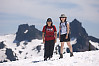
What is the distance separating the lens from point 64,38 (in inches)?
375

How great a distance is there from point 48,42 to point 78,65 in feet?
10.4

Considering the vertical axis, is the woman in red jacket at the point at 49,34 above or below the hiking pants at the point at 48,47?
above

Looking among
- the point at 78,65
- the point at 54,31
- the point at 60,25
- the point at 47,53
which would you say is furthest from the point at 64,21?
the point at 78,65

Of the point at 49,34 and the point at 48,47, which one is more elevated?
the point at 49,34

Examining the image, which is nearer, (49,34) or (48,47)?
(49,34)

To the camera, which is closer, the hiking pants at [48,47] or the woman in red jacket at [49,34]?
the woman in red jacket at [49,34]

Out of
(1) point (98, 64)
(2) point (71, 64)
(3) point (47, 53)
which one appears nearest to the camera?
(1) point (98, 64)

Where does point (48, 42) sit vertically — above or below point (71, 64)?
above

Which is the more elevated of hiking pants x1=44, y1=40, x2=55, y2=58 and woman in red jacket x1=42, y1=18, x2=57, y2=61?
woman in red jacket x1=42, y1=18, x2=57, y2=61

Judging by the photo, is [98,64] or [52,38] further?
[52,38]

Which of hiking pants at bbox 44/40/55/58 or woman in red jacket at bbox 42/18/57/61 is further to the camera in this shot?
hiking pants at bbox 44/40/55/58

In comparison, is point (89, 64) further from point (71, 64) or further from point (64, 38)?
point (64, 38)

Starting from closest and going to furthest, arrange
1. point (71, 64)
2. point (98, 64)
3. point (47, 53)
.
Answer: point (98, 64) → point (71, 64) → point (47, 53)

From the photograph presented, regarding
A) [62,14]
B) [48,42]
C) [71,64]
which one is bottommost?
[71,64]
